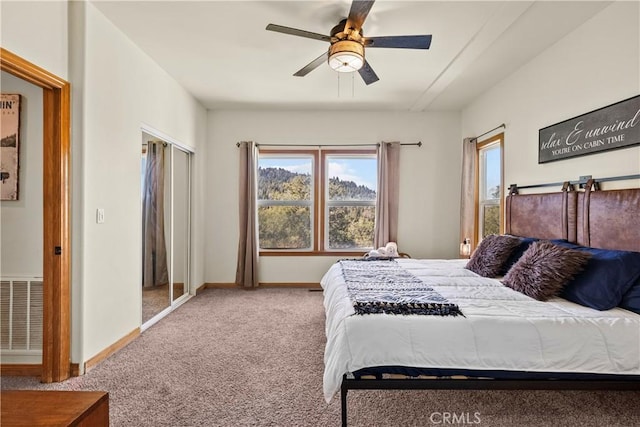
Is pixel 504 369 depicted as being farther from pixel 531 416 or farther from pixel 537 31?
pixel 537 31

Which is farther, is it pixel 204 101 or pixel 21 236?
pixel 204 101

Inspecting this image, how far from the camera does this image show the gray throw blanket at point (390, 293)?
6.44ft

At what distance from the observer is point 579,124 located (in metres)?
2.72

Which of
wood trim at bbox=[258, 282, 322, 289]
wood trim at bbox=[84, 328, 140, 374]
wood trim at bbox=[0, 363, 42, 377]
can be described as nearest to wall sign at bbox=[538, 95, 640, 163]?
wood trim at bbox=[258, 282, 322, 289]

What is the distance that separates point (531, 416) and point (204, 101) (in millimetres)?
4776

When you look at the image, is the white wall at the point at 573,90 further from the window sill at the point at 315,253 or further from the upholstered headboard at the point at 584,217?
the window sill at the point at 315,253

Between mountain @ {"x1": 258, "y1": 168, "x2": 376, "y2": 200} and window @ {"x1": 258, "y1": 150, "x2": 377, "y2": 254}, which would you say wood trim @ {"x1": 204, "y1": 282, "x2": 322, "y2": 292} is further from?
mountain @ {"x1": 258, "y1": 168, "x2": 376, "y2": 200}

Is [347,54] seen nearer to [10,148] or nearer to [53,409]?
[53,409]

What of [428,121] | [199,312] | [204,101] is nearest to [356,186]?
[428,121]

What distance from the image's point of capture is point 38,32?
2193 millimetres

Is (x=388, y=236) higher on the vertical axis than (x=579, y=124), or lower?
lower

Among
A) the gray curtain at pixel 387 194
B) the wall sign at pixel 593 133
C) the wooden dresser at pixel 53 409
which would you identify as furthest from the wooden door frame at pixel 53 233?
the wall sign at pixel 593 133

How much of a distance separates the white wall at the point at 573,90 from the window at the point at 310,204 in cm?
198

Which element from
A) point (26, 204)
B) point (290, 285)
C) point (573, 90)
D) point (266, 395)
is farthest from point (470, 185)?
point (26, 204)
